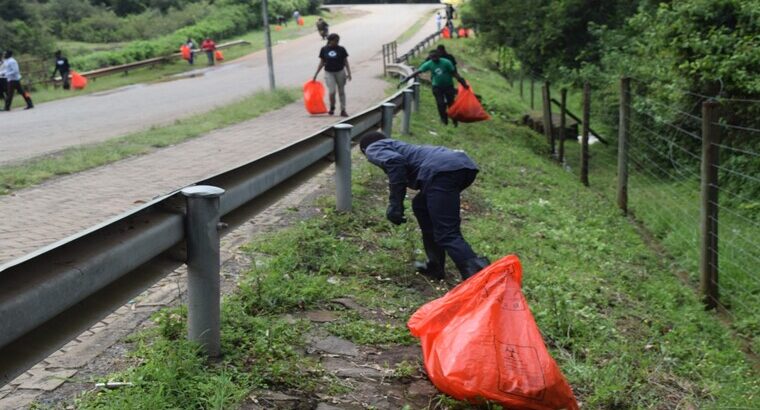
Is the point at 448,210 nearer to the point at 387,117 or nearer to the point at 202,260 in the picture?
the point at 202,260

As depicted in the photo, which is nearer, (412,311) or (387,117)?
(412,311)

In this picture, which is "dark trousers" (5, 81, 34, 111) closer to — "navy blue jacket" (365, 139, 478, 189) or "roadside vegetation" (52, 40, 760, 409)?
"roadside vegetation" (52, 40, 760, 409)

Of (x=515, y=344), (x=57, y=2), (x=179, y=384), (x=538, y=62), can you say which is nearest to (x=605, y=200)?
(x=515, y=344)

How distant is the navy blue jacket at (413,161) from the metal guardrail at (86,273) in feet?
4.59

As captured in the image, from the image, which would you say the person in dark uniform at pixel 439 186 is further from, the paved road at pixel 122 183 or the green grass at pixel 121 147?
the green grass at pixel 121 147

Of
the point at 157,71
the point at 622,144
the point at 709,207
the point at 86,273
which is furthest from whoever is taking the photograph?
the point at 157,71

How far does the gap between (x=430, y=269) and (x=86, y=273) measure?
3.17 m

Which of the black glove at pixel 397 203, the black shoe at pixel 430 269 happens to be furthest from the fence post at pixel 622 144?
the black glove at pixel 397 203

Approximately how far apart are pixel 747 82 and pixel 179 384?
9257 mm

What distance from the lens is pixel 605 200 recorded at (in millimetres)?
11609

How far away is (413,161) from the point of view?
17.5 ft

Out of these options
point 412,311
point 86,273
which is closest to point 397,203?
point 412,311

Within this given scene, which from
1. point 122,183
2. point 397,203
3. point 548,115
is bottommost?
point 548,115

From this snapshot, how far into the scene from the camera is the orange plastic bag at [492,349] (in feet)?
10.8
